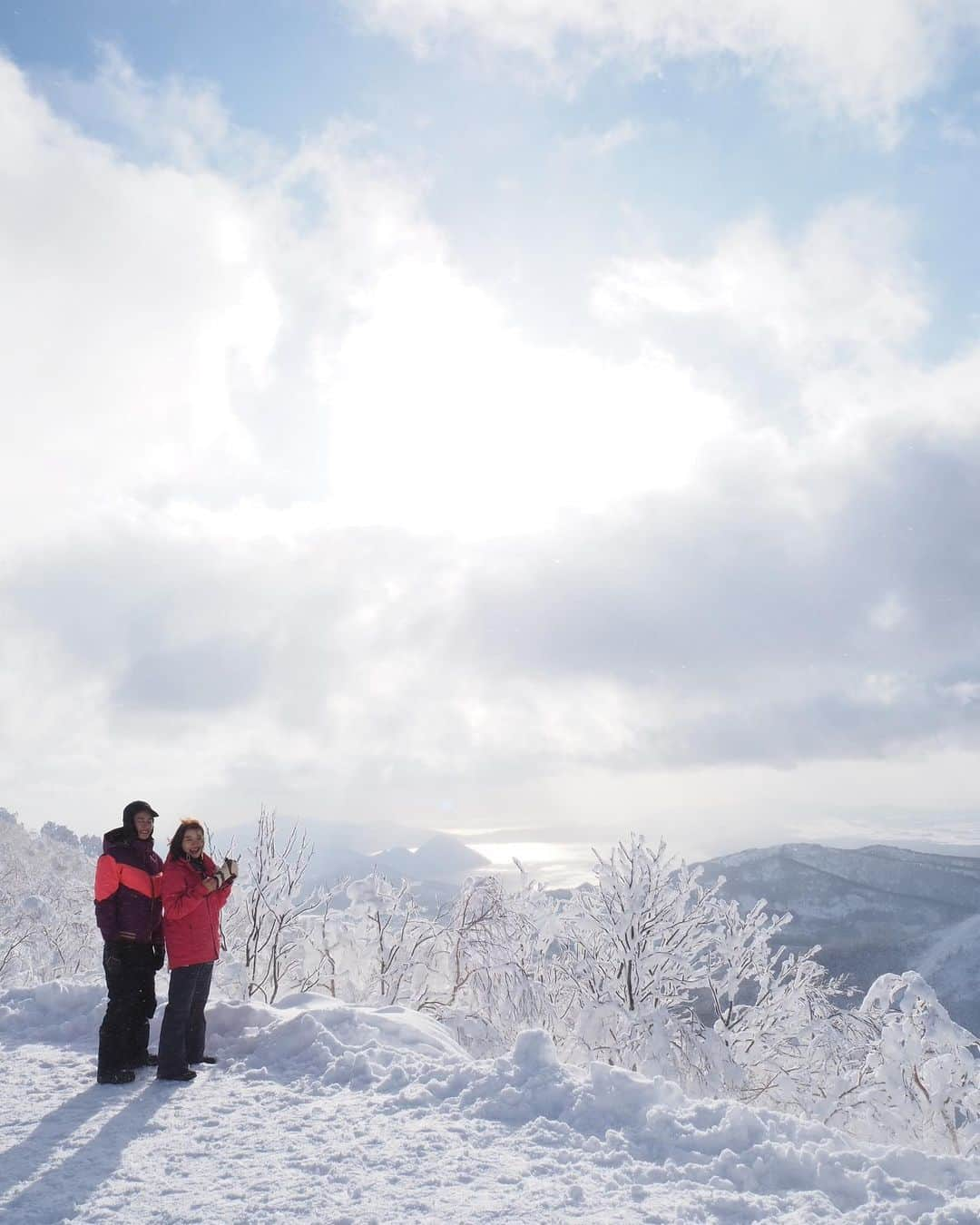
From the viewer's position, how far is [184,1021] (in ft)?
19.0

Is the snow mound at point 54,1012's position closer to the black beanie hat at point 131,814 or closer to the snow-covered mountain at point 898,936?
the black beanie hat at point 131,814

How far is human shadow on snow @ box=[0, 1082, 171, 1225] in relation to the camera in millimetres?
3709

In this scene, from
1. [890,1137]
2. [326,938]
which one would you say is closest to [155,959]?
[326,938]

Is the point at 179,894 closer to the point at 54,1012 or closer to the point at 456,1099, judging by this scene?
the point at 456,1099

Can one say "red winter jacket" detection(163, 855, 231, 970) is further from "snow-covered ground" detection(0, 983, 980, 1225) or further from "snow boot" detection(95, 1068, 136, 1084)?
"snow-covered ground" detection(0, 983, 980, 1225)

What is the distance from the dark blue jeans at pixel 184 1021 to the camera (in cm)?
569

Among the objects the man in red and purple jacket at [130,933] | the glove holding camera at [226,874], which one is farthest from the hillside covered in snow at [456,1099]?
the glove holding camera at [226,874]

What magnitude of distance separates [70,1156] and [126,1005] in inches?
66.9

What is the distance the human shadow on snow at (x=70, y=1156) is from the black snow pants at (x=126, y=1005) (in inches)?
13.7

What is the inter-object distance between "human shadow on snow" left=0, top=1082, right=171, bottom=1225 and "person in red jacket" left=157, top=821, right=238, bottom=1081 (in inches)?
25.2

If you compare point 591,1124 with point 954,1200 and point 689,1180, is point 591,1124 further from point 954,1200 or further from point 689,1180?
point 954,1200

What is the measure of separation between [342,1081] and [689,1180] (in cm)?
256

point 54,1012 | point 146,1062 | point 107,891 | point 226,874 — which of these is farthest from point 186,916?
point 54,1012

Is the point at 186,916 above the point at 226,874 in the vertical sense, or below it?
below
